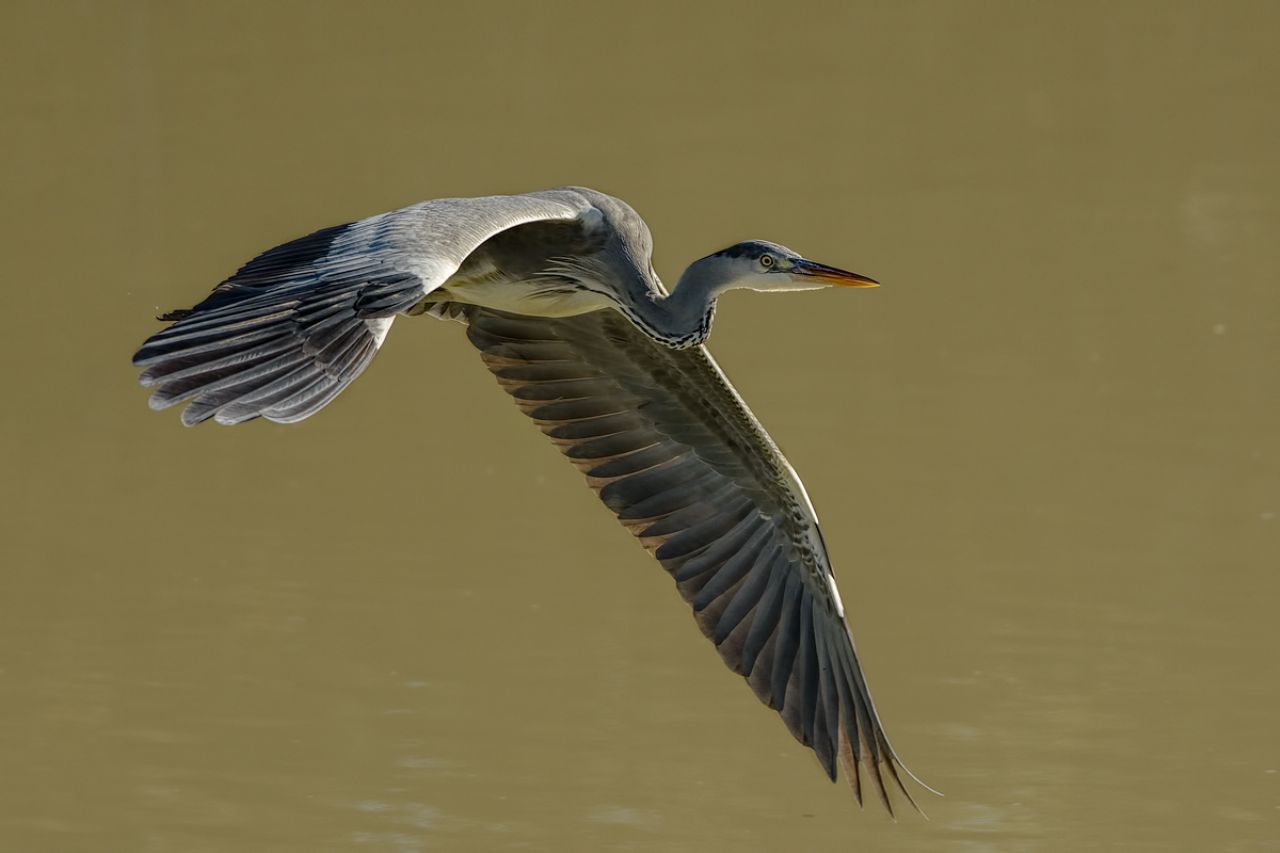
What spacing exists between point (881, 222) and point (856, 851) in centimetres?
707

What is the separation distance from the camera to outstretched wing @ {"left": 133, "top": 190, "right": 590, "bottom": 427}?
18.7ft

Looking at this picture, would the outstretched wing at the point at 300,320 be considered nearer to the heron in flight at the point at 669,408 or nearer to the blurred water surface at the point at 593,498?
→ the heron in flight at the point at 669,408

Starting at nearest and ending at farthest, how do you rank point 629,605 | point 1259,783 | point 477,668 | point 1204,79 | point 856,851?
point 856,851 < point 1259,783 < point 477,668 < point 629,605 < point 1204,79

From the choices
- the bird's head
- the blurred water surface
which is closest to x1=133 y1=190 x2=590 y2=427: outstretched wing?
the bird's head

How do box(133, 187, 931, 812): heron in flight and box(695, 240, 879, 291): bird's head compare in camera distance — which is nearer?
box(133, 187, 931, 812): heron in flight

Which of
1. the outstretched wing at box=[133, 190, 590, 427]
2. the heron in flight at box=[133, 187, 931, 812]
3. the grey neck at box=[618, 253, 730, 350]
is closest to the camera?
the outstretched wing at box=[133, 190, 590, 427]

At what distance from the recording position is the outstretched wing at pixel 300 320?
571 cm

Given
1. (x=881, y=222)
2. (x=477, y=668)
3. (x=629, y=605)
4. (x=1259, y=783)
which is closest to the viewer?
(x=1259, y=783)

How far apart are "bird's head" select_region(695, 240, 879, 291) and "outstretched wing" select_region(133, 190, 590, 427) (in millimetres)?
1097

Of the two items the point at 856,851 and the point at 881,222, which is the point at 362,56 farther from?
the point at 856,851

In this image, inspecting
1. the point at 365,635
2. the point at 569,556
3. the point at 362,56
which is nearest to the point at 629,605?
the point at 569,556

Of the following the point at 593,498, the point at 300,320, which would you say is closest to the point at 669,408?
the point at 593,498

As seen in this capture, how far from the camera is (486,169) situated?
1465 cm

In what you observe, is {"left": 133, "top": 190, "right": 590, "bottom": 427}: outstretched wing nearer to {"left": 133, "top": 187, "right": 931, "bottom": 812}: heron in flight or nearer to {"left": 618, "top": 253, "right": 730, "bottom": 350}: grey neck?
{"left": 133, "top": 187, "right": 931, "bottom": 812}: heron in flight
